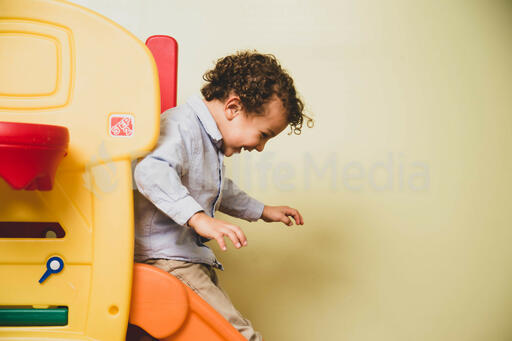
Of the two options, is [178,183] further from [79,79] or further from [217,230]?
[79,79]

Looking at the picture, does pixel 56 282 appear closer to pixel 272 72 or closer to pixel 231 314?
pixel 231 314

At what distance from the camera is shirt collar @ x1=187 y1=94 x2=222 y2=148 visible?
69cm

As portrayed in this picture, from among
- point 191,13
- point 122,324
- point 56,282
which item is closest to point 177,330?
point 122,324

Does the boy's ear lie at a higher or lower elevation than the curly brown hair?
lower

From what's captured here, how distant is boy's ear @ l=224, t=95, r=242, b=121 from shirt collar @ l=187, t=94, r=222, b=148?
34mm

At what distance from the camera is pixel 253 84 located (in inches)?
28.2

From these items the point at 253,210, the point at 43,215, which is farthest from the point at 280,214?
the point at 43,215

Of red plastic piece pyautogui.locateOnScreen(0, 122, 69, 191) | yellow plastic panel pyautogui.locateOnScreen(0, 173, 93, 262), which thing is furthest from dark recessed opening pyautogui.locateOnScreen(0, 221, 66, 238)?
red plastic piece pyautogui.locateOnScreen(0, 122, 69, 191)

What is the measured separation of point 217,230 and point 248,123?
24cm

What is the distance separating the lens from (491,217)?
1.12m

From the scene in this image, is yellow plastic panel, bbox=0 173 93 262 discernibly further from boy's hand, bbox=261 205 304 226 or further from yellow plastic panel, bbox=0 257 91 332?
boy's hand, bbox=261 205 304 226

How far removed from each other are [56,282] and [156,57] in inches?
14.9

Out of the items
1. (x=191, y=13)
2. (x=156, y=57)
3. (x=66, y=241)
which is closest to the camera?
(x=66, y=241)

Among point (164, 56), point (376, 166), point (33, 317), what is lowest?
point (33, 317)
